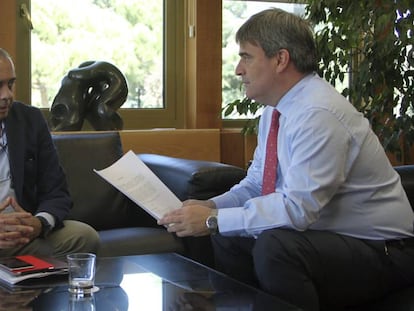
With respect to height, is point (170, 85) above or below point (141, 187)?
above

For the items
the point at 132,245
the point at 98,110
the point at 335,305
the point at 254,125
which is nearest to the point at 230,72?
the point at 254,125

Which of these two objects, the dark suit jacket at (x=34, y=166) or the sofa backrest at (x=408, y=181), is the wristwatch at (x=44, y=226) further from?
the sofa backrest at (x=408, y=181)

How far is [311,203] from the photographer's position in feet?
5.88

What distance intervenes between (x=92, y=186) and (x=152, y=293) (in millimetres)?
1329

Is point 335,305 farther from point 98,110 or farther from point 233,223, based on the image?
point 98,110

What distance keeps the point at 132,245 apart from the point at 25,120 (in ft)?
1.95

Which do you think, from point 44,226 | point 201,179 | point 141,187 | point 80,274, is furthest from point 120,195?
point 80,274

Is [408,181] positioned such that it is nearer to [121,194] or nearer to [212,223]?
[212,223]

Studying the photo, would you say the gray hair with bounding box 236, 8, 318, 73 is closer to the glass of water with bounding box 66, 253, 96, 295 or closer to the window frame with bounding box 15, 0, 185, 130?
the glass of water with bounding box 66, 253, 96, 295

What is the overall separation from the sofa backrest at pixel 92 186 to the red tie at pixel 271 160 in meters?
0.92

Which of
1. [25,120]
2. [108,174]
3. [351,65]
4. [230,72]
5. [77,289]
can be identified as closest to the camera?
[77,289]

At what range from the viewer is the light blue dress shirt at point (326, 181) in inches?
71.0

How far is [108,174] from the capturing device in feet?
6.81

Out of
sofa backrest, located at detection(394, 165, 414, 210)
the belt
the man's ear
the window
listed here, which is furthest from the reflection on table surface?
the window
